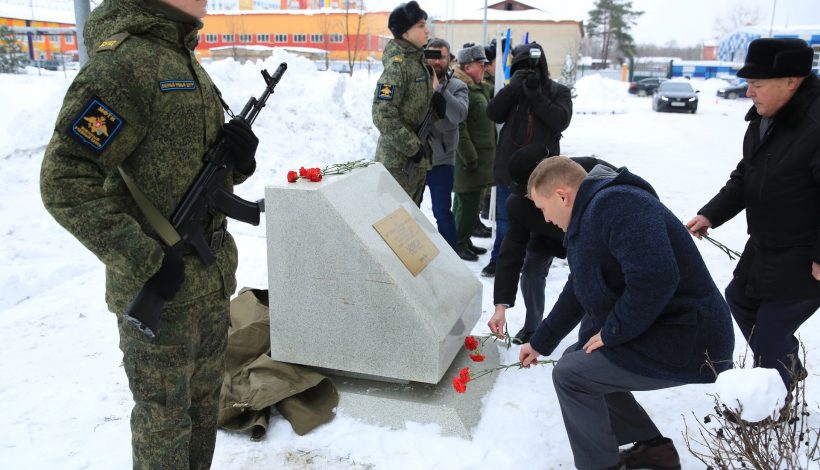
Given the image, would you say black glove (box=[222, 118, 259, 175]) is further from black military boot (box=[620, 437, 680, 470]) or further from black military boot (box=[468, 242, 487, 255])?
black military boot (box=[468, 242, 487, 255])

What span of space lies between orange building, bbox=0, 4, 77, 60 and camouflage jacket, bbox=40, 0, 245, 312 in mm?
35333

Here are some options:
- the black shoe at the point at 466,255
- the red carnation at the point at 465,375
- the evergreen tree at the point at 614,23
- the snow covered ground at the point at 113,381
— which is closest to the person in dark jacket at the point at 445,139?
the black shoe at the point at 466,255

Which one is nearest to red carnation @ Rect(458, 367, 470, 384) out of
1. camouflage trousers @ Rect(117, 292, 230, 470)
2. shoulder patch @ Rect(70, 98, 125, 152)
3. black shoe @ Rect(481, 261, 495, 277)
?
camouflage trousers @ Rect(117, 292, 230, 470)

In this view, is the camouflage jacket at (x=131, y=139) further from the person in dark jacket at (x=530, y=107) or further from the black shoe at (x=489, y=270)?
the black shoe at (x=489, y=270)

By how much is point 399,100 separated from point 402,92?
7cm

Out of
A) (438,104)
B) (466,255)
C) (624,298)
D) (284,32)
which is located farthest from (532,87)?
(284,32)

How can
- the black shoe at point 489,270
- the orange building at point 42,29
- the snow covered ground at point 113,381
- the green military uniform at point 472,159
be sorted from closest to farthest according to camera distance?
1. the snow covered ground at point 113,381
2. the black shoe at point 489,270
3. the green military uniform at point 472,159
4. the orange building at point 42,29

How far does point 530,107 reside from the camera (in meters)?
5.06

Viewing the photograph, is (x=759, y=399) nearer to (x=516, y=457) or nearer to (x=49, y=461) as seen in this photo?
(x=516, y=457)

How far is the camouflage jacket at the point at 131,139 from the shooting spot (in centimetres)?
195

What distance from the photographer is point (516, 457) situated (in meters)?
3.09

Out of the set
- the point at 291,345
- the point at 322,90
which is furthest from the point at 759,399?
the point at 322,90

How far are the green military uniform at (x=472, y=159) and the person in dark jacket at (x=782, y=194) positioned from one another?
10.2 feet

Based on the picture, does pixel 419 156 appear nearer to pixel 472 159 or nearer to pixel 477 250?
pixel 472 159
